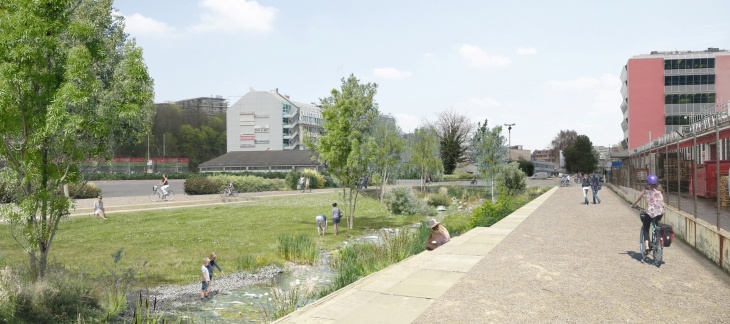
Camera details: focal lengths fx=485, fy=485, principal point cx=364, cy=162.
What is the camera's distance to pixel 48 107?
814cm

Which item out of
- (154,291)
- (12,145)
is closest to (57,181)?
(12,145)

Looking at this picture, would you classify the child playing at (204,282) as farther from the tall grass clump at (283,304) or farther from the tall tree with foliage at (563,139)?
the tall tree with foliage at (563,139)

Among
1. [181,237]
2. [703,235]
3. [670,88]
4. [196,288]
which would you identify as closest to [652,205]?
[703,235]

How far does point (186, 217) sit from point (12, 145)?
16177 mm

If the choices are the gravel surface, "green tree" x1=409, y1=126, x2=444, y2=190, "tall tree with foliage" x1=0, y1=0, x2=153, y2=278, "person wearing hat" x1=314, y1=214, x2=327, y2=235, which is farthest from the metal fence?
"green tree" x1=409, y1=126, x2=444, y2=190

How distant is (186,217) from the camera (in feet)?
79.6

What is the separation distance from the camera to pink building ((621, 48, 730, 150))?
2589 inches

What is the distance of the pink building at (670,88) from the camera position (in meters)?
65.8

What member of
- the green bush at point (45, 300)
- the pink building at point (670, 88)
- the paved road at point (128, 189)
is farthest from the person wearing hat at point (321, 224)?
the pink building at point (670, 88)

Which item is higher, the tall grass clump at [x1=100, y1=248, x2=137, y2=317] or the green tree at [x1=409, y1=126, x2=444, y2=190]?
the green tree at [x1=409, y1=126, x2=444, y2=190]

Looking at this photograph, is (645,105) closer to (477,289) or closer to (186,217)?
(186,217)

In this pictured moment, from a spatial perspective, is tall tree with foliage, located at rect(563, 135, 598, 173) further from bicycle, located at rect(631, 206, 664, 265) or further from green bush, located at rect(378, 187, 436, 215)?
bicycle, located at rect(631, 206, 664, 265)

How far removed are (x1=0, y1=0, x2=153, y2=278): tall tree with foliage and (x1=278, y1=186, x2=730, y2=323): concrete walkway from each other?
5.38 metres

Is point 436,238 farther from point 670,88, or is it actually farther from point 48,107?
point 670,88
